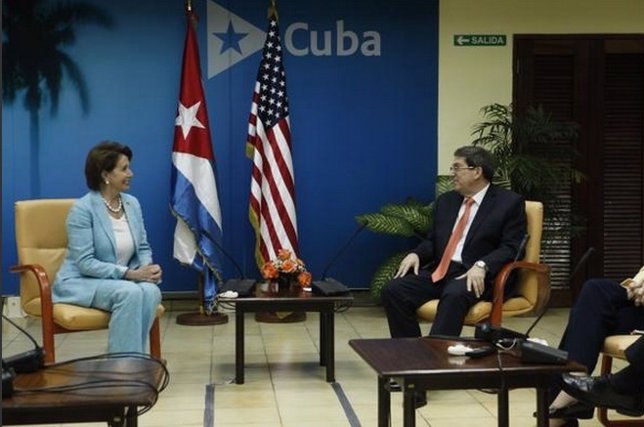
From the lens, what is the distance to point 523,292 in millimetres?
4188

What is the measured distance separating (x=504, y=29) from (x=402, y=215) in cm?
181

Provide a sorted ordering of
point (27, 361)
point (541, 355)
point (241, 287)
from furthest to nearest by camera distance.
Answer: point (241, 287) → point (541, 355) → point (27, 361)

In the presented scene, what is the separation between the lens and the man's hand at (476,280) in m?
3.99

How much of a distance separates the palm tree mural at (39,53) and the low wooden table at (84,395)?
482cm

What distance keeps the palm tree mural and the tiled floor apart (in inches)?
67.9

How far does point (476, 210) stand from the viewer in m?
4.36

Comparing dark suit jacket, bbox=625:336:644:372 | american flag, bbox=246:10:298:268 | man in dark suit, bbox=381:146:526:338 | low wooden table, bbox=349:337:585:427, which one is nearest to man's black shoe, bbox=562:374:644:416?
dark suit jacket, bbox=625:336:644:372

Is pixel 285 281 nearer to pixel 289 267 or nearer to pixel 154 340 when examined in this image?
pixel 289 267

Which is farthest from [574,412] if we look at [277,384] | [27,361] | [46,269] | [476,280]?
[46,269]

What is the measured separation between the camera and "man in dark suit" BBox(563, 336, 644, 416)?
285cm

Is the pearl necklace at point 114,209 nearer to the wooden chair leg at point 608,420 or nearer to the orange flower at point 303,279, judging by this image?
the orange flower at point 303,279

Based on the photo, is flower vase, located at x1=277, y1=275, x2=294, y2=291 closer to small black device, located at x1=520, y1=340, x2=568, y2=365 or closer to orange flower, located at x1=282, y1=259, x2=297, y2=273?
orange flower, located at x1=282, y1=259, x2=297, y2=273

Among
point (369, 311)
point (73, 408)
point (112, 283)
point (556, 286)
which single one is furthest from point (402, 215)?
point (73, 408)

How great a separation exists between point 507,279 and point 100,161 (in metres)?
2.05
